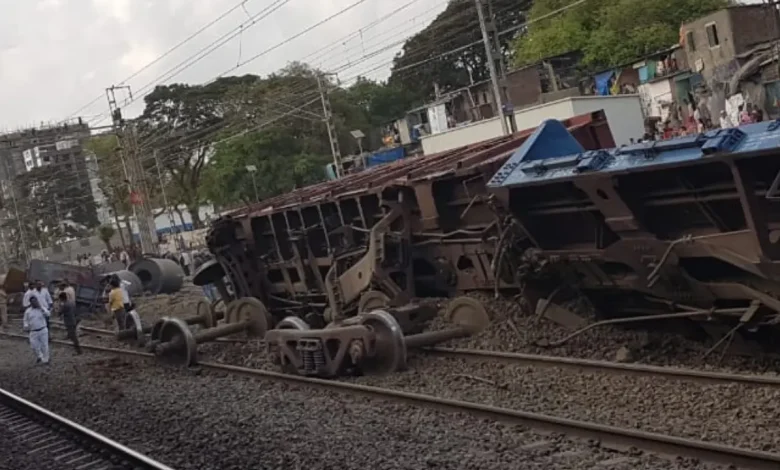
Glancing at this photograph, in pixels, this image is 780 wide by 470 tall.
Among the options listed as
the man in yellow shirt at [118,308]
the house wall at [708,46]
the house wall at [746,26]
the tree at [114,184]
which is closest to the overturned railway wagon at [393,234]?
the man in yellow shirt at [118,308]

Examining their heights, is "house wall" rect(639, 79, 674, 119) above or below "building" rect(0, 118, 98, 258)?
below

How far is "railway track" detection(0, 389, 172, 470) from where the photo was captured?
8.62 meters

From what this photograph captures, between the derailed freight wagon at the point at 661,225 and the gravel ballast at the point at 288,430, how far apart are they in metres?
2.45

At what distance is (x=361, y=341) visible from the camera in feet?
35.5

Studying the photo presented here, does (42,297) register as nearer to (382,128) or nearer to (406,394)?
(406,394)

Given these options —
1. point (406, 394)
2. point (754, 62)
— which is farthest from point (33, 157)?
point (406, 394)

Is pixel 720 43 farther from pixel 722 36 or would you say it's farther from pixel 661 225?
pixel 661 225

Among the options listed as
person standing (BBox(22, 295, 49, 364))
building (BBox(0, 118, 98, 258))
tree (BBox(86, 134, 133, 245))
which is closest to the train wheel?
person standing (BBox(22, 295, 49, 364))

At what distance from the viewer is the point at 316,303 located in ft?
50.8

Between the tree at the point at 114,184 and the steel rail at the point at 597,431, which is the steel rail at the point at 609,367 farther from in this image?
the tree at the point at 114,184

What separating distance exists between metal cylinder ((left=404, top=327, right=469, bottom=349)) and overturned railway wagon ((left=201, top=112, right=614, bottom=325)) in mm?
684

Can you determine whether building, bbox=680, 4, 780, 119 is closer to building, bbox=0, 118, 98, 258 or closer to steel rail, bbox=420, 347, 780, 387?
steel rail, bbox=420, 347, 780, 387

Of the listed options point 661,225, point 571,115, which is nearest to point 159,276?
point 571,115

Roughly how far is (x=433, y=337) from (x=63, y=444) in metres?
4.41
